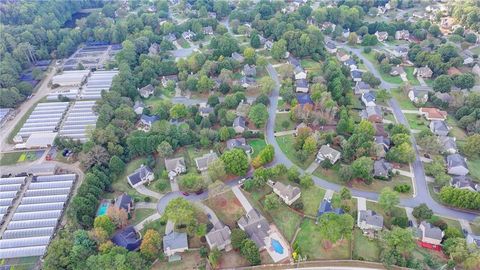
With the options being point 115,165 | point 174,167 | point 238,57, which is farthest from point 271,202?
point 238,57

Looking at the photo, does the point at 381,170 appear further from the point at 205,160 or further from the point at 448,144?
A: the point at 205,160

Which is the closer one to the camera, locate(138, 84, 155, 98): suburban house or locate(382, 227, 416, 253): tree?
locate(382, 227, 416, 253): tree

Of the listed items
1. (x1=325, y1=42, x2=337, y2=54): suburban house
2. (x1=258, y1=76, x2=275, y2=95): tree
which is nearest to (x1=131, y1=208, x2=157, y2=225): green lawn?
(x1=258, y1=76, x2=275, y2=95): tree

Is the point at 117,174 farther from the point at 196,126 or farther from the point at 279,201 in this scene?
the point at 279,201

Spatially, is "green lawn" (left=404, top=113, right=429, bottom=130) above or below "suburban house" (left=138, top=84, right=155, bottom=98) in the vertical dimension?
above

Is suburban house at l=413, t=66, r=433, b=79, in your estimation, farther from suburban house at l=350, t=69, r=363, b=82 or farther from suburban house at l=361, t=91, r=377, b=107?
suburban house at l=361, t=91, r=377, b=107
